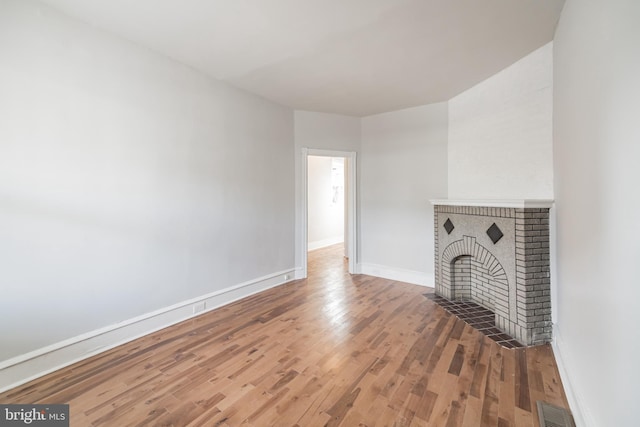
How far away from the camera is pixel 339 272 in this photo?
5125 millimetres

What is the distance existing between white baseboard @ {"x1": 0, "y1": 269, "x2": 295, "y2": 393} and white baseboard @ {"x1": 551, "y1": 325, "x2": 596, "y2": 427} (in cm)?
331

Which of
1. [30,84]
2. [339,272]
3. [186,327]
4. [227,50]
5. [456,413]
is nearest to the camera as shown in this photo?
[456,413]

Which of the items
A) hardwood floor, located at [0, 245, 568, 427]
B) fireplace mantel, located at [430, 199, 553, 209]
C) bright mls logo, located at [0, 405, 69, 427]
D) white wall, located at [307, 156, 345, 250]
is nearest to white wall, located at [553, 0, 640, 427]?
fireplace mantel, located at [430, 199, 553, 209]

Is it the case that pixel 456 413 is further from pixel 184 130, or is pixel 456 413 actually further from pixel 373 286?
pixel 184 130

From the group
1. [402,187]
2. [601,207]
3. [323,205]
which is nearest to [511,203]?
[601,207]

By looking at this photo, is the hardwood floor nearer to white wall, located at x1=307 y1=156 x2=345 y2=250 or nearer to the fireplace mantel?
the fireplace mantel

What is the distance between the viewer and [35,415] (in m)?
1.74

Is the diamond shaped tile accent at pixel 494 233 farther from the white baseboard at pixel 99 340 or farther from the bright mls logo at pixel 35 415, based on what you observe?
the bright mls logo at pixel 35 415

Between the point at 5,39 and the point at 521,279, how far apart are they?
449 cm

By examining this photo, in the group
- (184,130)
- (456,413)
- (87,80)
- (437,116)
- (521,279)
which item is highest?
(437,116)

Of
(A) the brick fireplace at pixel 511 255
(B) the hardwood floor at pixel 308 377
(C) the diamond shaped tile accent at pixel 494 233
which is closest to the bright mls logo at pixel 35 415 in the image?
(B) the hardwood floor at pixel 308 377

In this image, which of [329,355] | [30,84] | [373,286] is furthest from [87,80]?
[373,286]

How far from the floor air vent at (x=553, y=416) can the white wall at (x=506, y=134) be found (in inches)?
72.4

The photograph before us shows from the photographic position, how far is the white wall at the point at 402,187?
165 inches
